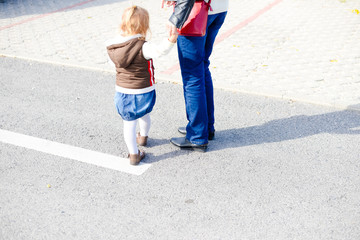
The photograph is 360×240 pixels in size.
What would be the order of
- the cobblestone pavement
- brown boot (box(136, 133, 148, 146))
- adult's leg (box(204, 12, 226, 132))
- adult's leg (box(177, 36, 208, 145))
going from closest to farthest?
1. adult's leg (box(177, 36, 208, 145))
2. adult's leg (box(204, 12, 226, 132))
3. brown boot (box(136, 133, 148, 146))
4. the cobblestone pavement

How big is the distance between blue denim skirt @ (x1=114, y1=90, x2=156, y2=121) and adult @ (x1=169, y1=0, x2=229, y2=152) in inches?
16.2

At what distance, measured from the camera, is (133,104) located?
3.88 metres

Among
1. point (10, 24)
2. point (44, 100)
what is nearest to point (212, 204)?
point (44, 100)

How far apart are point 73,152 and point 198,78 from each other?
1477 mm

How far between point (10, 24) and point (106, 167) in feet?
19.8

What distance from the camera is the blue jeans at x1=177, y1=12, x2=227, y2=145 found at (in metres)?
3.84

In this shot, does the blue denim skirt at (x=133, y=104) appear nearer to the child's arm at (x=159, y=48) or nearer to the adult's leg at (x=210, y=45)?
the child's arm at (x=159, y=48)

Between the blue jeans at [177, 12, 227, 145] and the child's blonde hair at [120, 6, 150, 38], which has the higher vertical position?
the child's blonde hair at [120, 6, 150, 38]

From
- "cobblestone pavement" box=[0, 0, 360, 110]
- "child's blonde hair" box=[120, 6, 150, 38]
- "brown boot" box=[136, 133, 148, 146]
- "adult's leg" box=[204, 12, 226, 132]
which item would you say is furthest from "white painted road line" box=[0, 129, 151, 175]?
"cobblestone pavement" box=[0, 0, 360, 110]

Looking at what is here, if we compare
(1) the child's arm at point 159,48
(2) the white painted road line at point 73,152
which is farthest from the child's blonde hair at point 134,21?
(2) the white painted road line at point 73,152

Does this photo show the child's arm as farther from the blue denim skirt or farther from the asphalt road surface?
the asphalt road surface

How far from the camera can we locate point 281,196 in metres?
3.66

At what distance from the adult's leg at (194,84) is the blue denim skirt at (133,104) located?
0.39m

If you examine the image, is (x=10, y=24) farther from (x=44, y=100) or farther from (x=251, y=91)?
(x=251, y=91)
